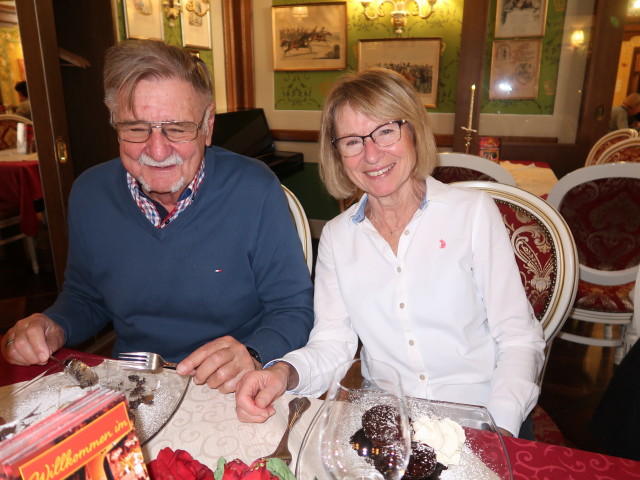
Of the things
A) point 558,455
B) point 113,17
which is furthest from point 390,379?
point 113,17

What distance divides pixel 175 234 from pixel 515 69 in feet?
13.1

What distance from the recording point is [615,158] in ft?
10.9

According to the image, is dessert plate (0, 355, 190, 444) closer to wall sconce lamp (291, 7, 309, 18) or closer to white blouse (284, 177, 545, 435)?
white blouse (284, 177, 545, 435)

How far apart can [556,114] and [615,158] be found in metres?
1.16

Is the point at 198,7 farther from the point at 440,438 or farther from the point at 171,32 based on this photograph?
the point at 440,438

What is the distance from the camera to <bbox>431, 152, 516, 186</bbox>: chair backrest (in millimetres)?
1924

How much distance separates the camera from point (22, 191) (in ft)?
7.72

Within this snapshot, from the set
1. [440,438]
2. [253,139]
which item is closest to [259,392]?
[440,438]

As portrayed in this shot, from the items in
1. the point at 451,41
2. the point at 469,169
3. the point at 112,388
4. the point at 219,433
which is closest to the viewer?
the point at 219,433

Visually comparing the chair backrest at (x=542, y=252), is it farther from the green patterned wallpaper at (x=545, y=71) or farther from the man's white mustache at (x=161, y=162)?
the green patterned wallpaper at (x=545, y=71)

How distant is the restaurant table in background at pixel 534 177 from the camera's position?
8.93ft

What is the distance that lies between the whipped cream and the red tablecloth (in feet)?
7.55

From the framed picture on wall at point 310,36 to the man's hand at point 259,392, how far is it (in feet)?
13.8

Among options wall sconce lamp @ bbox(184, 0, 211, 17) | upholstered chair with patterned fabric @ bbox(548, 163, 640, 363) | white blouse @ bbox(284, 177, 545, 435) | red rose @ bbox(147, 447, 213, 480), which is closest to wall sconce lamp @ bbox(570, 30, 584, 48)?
upholstered chair with patterned fabric @ bbox(548, 163, 640, 363)
